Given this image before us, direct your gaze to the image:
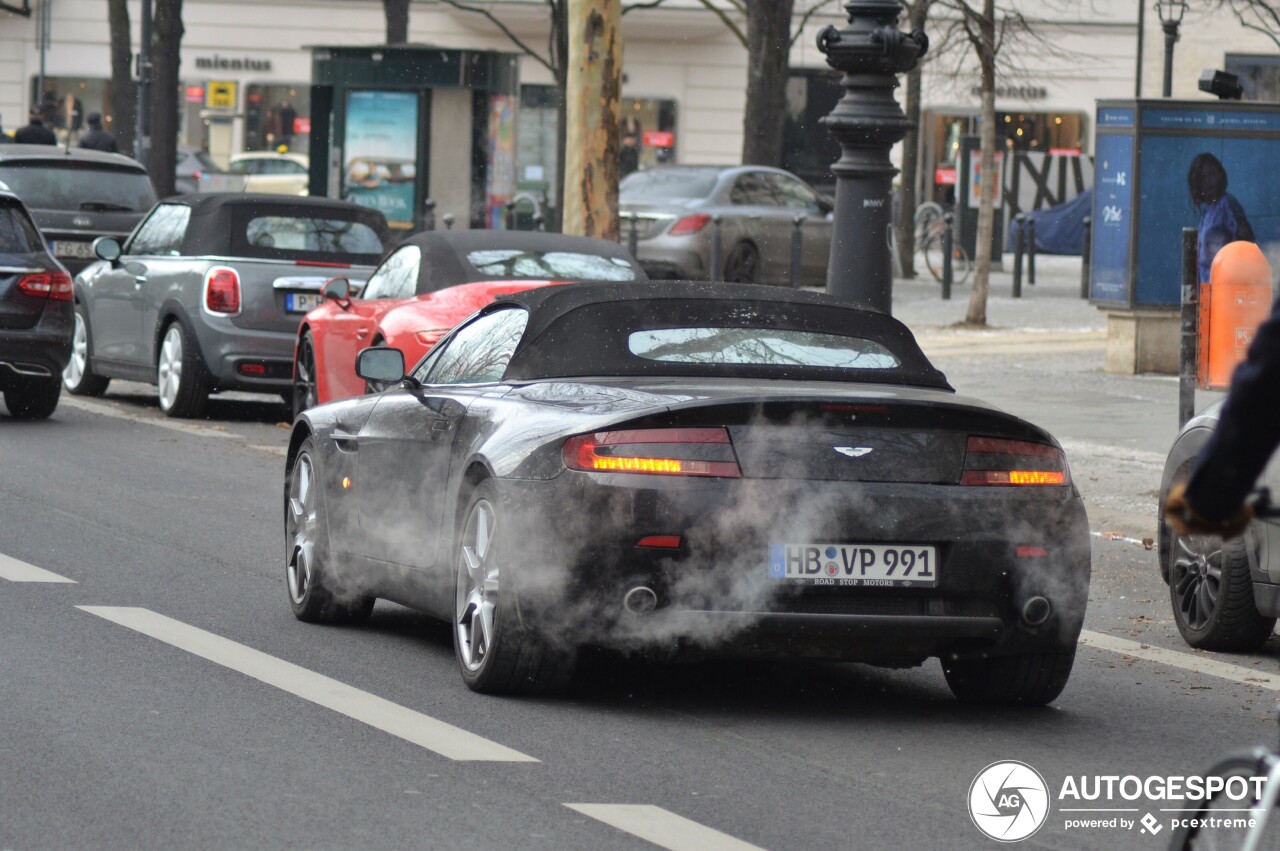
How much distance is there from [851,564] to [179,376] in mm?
10684

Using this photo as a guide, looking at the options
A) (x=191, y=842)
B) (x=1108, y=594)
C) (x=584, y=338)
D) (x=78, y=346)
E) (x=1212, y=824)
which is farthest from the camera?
(x=78, y=346)

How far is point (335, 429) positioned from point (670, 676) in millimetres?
1646

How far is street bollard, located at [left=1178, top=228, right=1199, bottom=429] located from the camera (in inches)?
459

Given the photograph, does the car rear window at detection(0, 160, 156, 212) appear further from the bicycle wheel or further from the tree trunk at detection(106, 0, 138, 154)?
the bicycle wheel

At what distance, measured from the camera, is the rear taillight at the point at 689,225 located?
2828cm

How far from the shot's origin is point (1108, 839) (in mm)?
5410

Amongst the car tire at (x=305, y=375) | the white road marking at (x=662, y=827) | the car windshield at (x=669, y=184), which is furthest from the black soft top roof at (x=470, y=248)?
the car windshield at (x=669, y=184)

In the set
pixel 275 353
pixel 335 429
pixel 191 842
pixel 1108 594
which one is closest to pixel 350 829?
pixel 191 842

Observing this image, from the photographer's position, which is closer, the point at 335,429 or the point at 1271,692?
the point at 1271,692

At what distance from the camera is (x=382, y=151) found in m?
29.5

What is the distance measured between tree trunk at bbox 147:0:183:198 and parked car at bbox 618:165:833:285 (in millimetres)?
6899

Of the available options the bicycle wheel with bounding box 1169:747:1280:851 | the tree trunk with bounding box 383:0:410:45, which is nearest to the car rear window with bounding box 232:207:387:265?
the bicycle wheel with bounding box 1169:747:1280:851

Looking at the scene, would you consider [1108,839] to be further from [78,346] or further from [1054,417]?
[78,346]

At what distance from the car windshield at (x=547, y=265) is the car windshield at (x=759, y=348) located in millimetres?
6408
